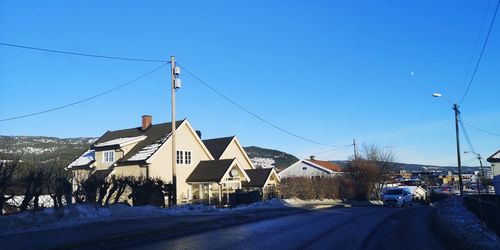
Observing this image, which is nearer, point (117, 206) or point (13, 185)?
point (13, 185)

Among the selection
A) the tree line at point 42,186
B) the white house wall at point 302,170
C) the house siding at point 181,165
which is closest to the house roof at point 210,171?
the house siding at point 181,165

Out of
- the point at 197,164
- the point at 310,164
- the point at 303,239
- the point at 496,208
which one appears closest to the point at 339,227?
the point at 303,239

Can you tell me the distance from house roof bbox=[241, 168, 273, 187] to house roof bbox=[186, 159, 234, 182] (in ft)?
15.0

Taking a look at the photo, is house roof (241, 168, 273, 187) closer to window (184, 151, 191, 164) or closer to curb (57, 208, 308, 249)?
window (184, 151, 191, 164)

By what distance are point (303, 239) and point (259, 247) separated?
7.34 feet

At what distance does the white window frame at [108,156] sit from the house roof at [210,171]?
7.45m

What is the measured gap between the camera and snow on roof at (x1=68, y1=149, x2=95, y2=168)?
49000 millimetres

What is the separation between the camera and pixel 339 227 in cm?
1833

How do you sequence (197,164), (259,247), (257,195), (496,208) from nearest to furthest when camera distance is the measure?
(259,247), (496,208), (257,195), (197,164)

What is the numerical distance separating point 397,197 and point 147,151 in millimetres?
22237

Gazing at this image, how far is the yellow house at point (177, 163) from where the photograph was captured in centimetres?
4288

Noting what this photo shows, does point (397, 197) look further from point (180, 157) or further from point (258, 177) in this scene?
point (180, 157)

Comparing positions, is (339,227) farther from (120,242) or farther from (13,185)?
(13,185)

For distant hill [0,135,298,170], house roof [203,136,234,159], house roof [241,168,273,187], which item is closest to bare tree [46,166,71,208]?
distant hill [0,135,298,170]
